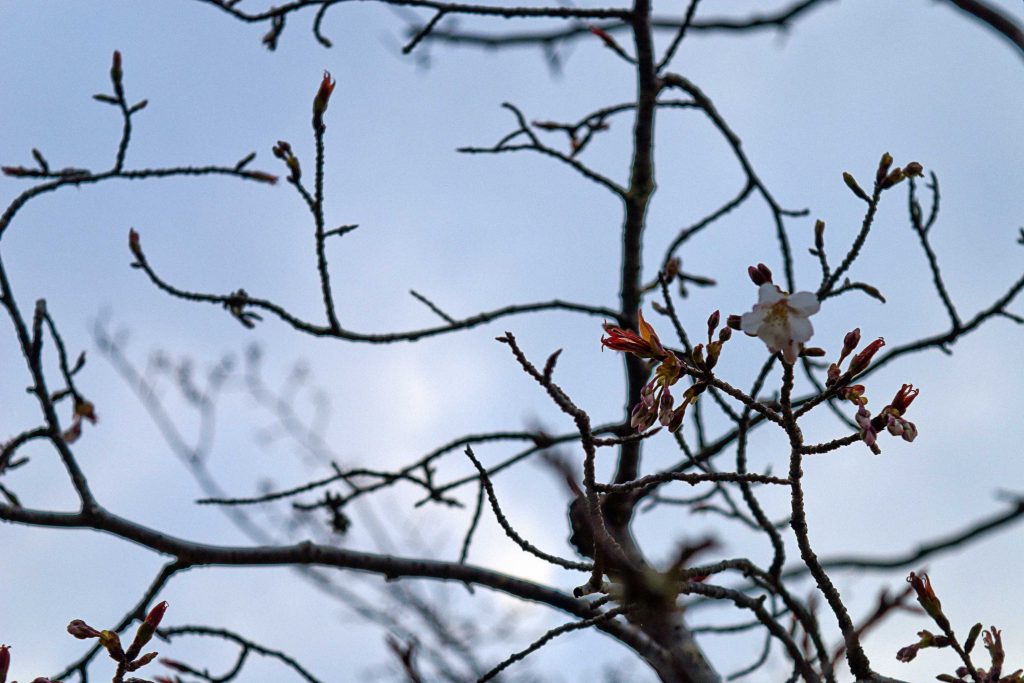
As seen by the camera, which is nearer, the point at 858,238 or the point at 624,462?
the point at 858,238

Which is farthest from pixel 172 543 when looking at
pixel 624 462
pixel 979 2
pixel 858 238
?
pixel 979 2

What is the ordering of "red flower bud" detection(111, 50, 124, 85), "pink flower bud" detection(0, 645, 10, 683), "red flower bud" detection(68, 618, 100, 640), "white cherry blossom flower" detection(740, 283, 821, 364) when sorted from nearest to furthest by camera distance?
"white cherry blossom flower" detection(740, 283, 821, 364) → "pink flower bud" detection(0, 645, 10, 683) → "red flower bud" detection(68, 618, 100, 640) → "red flower bud" detection(111, 50, 124, 85)

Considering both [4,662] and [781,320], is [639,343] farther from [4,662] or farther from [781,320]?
[4,662]

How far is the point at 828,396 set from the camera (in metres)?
1.51

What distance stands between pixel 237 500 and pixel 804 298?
2.28m

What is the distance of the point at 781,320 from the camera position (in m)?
1.39

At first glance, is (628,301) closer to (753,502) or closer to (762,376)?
(762,376)

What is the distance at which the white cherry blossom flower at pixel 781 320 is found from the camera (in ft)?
4.55

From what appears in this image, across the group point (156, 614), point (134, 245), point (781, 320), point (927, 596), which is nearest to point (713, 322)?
point (781, 320)

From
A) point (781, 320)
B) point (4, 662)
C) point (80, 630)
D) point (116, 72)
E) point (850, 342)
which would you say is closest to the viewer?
point (781, 320)

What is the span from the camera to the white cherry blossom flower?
4.55ft

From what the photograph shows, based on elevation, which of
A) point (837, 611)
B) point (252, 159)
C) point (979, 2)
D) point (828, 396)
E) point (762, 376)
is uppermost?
point (252, 159)

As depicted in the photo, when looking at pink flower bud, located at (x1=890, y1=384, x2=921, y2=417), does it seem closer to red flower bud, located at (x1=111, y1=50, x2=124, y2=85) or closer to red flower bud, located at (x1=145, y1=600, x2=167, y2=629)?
red flower bud, located at (x1=145, y1=600, x2=167, y2=629)

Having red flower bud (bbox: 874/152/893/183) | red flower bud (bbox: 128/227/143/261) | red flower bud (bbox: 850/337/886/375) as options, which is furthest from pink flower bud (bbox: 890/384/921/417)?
red flower bud (bbox: 128/227/143/261)
